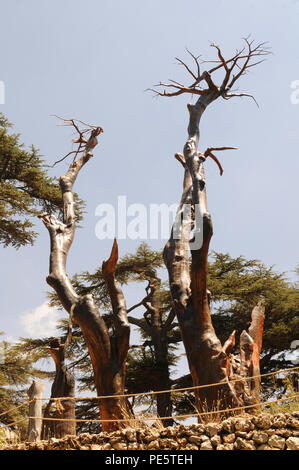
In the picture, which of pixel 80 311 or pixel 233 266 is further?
pixel 233 266

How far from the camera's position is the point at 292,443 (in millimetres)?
4691

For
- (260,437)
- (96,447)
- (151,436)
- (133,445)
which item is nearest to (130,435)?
(133,445)

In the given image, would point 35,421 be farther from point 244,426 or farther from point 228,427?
point 244,426

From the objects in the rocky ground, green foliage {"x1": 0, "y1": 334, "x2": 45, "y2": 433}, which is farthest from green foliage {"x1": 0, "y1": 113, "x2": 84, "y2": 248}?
the rocky ground

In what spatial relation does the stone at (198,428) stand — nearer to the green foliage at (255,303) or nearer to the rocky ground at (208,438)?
the rocky ground at (208,438)

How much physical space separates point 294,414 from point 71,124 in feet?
32.2

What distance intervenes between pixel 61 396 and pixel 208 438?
335 cm

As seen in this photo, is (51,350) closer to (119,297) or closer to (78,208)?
(119,297)

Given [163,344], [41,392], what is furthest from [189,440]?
[163,344]

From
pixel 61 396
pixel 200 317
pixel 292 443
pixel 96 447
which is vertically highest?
pixel 200 317

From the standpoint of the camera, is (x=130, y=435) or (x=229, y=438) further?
(x=130, y=435)
